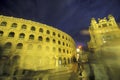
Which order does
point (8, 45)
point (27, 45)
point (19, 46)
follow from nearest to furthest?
point (8, 45)
point (19, 46)
point (27, 45)

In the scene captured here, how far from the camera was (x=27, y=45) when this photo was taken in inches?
1174

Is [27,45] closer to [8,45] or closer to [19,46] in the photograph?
[19,46]

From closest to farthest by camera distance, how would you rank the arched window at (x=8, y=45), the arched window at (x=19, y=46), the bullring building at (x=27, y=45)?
the bullring building at (x=27, y=45) < the arched window at (x=8, y=45) < the arched window at (x=19, y=46)

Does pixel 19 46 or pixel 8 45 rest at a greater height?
pixel 8 45

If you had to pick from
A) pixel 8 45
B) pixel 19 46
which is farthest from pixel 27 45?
pixel 8 45

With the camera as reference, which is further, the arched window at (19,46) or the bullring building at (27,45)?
the arched window at (19,46)

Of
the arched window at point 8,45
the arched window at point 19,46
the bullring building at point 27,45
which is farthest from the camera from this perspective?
the arched window at point 19,46

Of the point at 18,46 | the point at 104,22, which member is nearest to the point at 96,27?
the point at 104,22

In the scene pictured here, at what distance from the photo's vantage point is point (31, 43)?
3059 centimetres

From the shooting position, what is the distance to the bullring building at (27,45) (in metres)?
26.9

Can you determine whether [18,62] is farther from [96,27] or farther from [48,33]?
[96,27]

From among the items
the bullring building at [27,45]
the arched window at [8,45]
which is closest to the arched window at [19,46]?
the bullring building at [27,45]

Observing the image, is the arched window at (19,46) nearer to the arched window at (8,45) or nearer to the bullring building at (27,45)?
the bullring building at (27,45)

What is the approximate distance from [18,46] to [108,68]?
94.4ft
